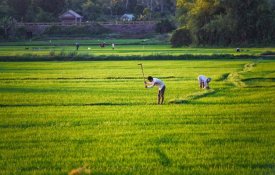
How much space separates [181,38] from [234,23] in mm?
7211

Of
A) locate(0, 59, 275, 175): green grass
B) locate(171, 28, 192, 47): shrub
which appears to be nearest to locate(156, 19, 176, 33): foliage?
locate(171, 28, 192, 47): shrub

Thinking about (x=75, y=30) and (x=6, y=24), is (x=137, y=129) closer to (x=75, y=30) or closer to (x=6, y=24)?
(x=6, y=24)

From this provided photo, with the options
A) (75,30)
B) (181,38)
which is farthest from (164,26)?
(75,30)

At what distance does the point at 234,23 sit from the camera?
60.4 meters

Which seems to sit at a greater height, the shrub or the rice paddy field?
the shrub

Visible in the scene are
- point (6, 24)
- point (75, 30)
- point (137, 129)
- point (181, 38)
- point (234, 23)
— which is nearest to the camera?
point (137, 129)

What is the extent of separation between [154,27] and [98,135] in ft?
219

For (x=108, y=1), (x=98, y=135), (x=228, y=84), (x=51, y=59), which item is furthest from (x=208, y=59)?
(x=108, y=1)

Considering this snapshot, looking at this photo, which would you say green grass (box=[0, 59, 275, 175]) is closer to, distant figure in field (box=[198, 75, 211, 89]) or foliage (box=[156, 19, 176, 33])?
distant figure in field (box=[198, 75, 211, 89])

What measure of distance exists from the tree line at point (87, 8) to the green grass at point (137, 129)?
208 feet

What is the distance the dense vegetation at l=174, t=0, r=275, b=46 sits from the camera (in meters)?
60.6

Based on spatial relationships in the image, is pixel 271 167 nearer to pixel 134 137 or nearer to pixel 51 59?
pixel 134 137

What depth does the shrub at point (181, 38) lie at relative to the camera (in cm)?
6431

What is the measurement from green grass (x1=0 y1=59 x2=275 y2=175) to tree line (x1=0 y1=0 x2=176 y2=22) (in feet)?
208
